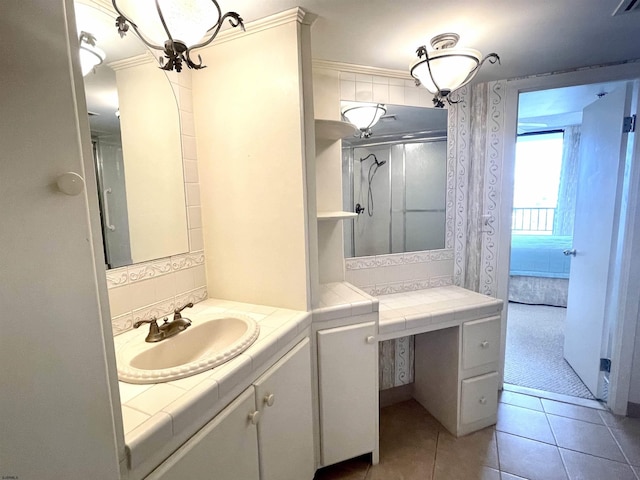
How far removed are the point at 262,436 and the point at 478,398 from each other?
137 centimetres

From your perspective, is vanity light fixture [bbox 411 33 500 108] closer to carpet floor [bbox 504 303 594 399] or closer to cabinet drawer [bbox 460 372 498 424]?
cabinet drawer [bbox 460 372 498 424]

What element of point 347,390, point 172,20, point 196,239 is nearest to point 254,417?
point 347,390

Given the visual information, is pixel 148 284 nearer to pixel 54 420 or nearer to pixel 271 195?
pixel 271 195

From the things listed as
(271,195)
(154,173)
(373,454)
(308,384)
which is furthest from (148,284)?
(373,454)

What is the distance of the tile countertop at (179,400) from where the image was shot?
65cm

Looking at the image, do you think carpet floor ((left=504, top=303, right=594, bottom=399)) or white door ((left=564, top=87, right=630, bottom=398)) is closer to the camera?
white door ((left=564, top=87, right=630, bottom=398))

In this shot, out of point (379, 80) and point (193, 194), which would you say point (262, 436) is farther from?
point (379, 80)

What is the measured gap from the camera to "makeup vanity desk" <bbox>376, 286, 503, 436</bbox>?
1659 millimetres

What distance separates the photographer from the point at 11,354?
15.8 inches

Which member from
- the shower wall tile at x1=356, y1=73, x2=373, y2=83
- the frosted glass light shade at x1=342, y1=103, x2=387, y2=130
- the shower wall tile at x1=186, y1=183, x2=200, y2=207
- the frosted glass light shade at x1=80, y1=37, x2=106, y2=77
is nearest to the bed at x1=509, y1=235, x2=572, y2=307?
the frosted glass light shade at x1=342, y1=103, x2=387, y2=130

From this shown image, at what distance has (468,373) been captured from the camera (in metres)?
1.75

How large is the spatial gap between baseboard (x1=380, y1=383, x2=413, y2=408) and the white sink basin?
1.33 meters

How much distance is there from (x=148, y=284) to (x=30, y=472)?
900mm

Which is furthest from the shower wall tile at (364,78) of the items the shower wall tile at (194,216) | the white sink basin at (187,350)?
the white sink basin at (187,350)
